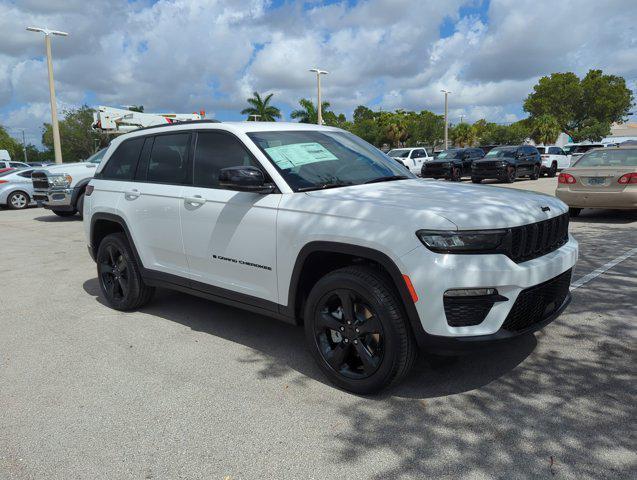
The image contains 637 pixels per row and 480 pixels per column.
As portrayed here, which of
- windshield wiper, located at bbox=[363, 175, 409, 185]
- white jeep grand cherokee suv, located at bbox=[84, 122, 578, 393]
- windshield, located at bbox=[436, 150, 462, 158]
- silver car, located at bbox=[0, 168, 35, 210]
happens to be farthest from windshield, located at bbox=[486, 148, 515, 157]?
windshield wiper, located at bbox=[363, 175, 409, 185]

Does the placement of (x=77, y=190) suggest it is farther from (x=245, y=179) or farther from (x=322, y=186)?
(x=322, y=186)

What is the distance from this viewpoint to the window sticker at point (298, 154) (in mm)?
4051

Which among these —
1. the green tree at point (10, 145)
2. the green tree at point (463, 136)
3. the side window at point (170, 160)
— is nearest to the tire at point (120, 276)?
the side window at point (170, 160)

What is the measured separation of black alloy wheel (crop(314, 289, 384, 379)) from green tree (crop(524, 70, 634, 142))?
205 feet

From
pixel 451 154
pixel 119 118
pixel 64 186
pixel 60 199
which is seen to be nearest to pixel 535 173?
pixel 451 154

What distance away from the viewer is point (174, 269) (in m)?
4.71

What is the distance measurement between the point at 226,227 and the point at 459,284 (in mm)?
1909

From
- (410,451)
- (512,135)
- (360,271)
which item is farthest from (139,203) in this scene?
(512,135)

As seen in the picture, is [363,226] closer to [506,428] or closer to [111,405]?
[506,428]

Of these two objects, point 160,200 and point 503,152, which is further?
point 503,152

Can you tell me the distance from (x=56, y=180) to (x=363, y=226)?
41.0ft

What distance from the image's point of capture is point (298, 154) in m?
4.16

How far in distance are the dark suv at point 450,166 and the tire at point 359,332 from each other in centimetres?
2210

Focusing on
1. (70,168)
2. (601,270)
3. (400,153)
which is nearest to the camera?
(601,270)
